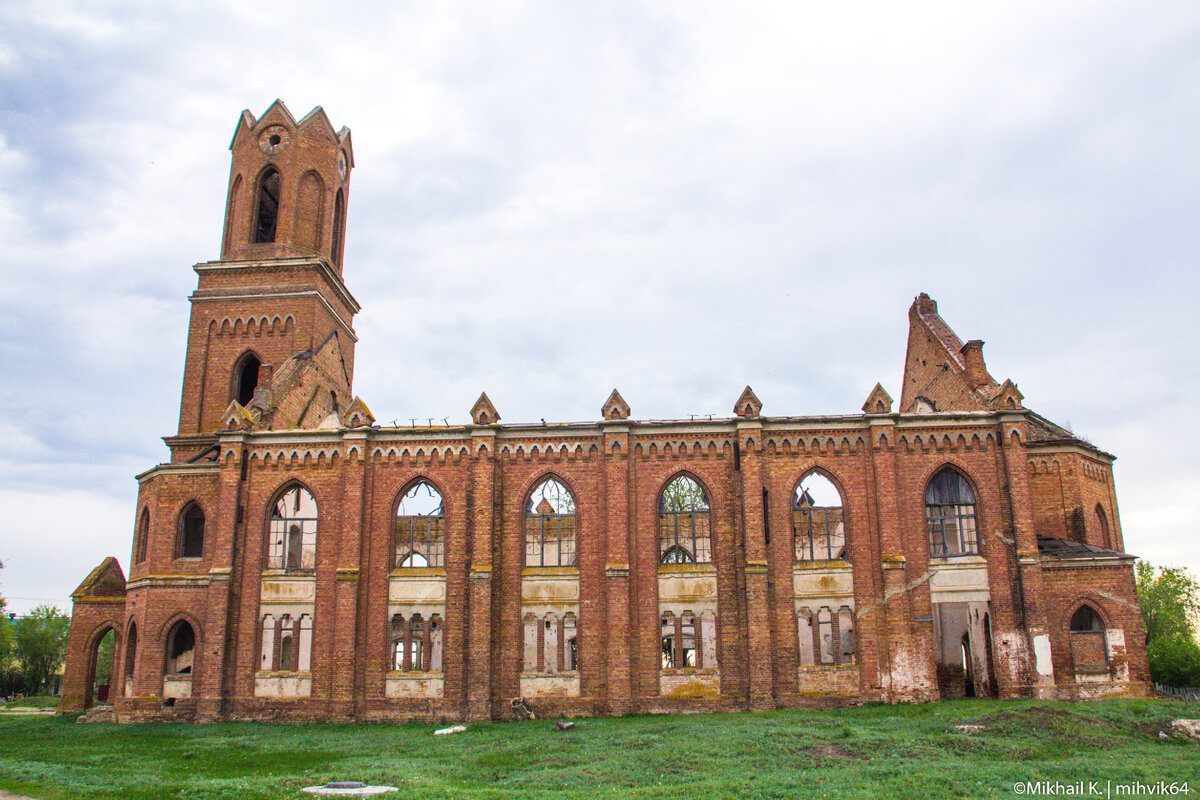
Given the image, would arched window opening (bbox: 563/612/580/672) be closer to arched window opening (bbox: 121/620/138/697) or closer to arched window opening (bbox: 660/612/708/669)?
arched window opening (bbox: 660/612/708/669)

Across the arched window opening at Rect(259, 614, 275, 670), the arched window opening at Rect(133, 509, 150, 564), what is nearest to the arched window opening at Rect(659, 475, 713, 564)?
the arched window opening at Rect(259, 614, 275, 670)

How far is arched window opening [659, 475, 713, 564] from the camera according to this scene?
2759cm

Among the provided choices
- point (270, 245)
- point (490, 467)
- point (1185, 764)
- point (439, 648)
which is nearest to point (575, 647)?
point (439, 648)

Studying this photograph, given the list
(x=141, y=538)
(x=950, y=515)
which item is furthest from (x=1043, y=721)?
(x=141, y=538)

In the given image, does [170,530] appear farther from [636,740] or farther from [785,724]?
[785,724]

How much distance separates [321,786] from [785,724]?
11.6 meters

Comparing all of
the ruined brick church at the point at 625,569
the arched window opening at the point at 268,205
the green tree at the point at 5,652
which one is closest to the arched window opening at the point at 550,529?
A: the ruined brick church at the point at 625,569

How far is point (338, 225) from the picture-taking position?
1490 inches

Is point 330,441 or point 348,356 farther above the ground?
point 348,356

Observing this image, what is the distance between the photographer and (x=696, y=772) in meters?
16.2

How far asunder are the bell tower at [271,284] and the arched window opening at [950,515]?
71.3 ft

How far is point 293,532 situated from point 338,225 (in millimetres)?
15074

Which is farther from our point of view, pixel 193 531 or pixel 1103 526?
pixel 193 531

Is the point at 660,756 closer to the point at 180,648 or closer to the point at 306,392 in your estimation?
the point at 180,648
